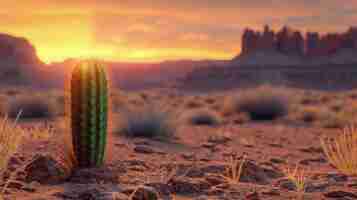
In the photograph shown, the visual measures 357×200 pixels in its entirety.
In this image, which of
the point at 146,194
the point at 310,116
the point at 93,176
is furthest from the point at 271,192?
the point at 310,116

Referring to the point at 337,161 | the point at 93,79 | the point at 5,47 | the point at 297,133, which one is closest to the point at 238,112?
the point at 297,133

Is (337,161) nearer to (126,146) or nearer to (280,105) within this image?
(126,146)

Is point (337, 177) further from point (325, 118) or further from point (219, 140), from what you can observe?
point (325, 118)

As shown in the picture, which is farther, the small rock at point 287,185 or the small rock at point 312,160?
the small rock at point 312,160

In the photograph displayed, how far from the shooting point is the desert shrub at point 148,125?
11.4 m

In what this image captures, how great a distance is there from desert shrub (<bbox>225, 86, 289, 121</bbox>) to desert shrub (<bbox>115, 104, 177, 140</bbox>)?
28.0ft

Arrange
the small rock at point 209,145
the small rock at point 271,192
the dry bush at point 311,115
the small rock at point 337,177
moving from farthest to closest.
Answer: the dry bush at point 311,115 < the small rock at point 209,145 < the small rock at point 337,177 < the small rock at point 271,192

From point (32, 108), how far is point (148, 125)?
7233 mm

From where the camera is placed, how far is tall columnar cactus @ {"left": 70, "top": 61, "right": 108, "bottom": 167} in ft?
20.1

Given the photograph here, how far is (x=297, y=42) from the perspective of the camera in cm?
11006

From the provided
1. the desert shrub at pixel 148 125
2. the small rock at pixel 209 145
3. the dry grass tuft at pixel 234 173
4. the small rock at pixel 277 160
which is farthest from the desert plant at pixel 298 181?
the desert shrub at pixel 148 125

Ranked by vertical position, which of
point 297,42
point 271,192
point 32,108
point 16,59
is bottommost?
point 271,192

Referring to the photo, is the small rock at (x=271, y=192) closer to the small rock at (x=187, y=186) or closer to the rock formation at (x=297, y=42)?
the small rock at (x=187, y=186)

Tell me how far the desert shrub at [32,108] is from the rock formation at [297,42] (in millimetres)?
94968
